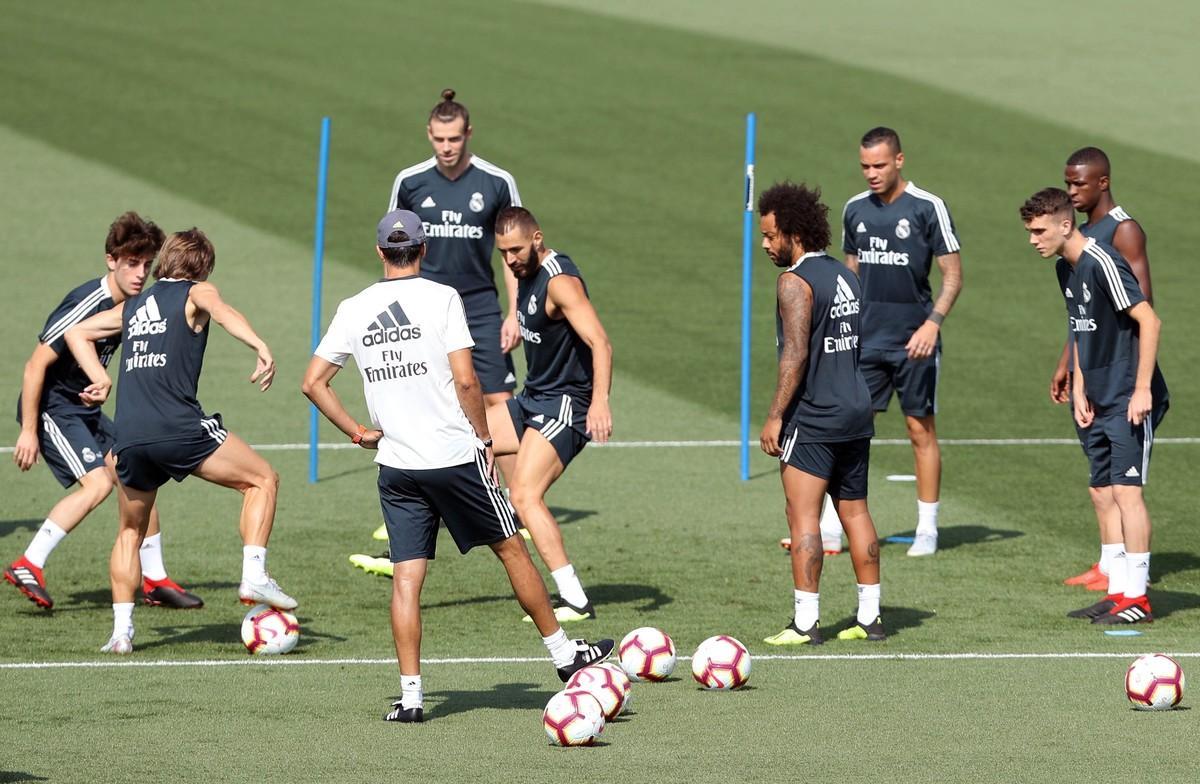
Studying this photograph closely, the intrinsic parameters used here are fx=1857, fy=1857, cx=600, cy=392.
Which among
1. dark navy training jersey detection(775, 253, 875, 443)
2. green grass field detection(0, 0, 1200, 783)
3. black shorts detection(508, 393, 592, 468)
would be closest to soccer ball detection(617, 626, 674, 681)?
green grass field detection(0, 0, 1200, 783)

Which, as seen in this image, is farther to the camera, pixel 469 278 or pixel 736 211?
pixel 736 211

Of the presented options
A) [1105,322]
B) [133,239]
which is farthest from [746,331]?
[133,239]

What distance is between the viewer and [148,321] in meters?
9.79

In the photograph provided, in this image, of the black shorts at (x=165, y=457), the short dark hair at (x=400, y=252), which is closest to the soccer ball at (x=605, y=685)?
the short dark hair at (x=400, y=252)

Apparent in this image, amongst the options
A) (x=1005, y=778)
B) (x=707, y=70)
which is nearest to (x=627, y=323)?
(x=707, y=70)

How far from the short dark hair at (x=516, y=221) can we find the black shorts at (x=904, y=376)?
3.19 metres

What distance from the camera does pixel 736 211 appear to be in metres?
25.4

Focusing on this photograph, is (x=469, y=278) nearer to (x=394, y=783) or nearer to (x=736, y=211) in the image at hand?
(x=394, y=783)

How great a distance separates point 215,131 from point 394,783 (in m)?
21.7

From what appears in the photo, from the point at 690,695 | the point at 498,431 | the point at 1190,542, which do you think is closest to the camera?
the point at 690,695

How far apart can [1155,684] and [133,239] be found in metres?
5.91

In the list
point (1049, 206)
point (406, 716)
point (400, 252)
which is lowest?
point (406, 716)

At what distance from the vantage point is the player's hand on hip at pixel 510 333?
12.1 meters

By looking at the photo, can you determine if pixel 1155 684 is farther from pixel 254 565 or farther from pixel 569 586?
pixel 254 565
